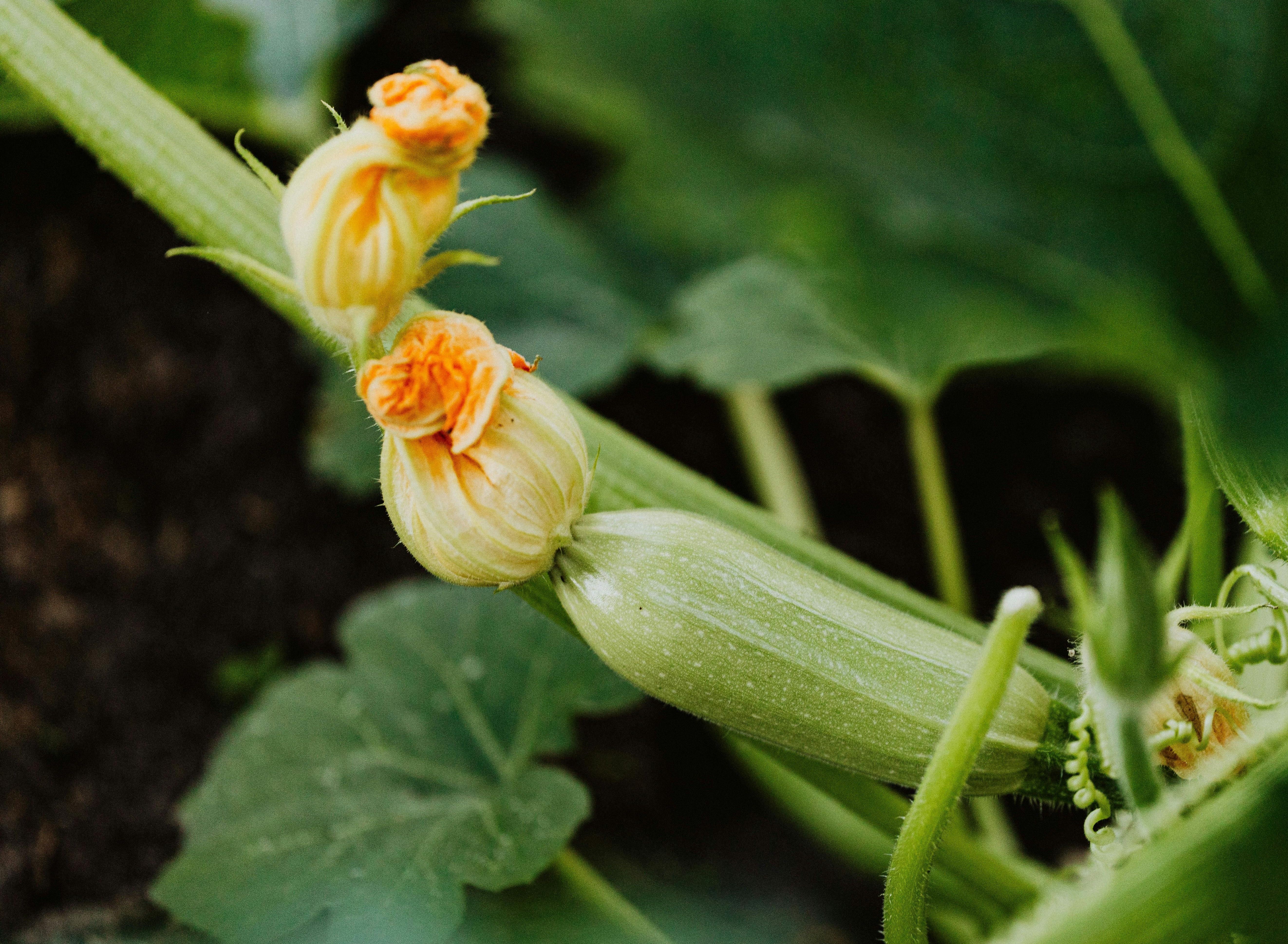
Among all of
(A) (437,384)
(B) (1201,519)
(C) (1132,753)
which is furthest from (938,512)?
(A) (437,384)

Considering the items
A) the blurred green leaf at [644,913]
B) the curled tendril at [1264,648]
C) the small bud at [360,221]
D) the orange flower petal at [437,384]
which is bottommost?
the blurred green leaf at [644,913]

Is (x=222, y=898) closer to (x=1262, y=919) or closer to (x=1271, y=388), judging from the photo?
(x=1262, y=919)

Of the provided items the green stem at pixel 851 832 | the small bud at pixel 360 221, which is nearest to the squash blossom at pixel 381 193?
the small bud at pixel 360 221

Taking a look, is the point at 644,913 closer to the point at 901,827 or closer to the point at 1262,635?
the point at 901,827

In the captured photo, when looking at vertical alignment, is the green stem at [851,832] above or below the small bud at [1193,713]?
below

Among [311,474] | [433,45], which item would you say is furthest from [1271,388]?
[433,45]

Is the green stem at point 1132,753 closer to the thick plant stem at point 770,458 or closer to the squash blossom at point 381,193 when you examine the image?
the squash blossom at point 381,193
